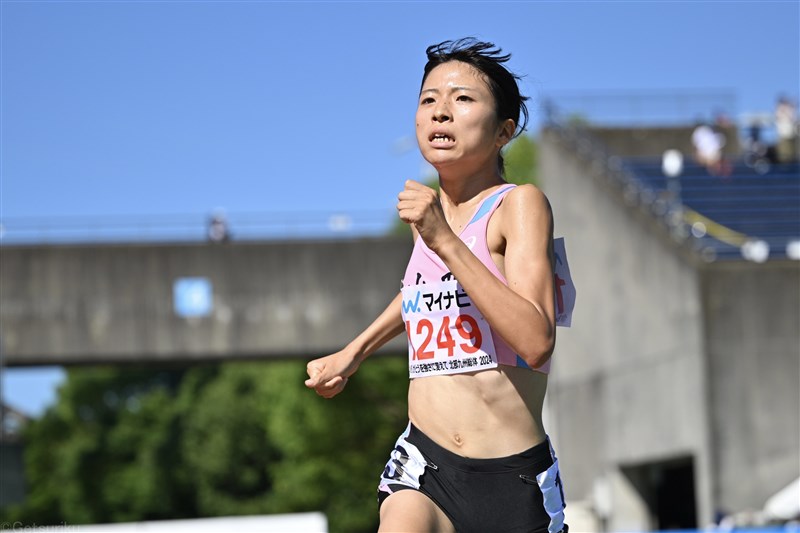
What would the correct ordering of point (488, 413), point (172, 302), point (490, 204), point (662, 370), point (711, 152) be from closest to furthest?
point (488, 413) < point (490, 204) < point (662, 370) < point (711, 152) < point (172, 302)

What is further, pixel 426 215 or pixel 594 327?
pixel 594 327

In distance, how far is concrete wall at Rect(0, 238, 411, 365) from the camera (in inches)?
1182

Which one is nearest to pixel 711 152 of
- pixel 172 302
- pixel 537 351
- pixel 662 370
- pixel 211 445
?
pixel 662 370

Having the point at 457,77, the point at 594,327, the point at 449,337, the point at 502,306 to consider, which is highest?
the point at 457,77

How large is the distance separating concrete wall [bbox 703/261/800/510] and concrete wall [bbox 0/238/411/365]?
30.5 feet

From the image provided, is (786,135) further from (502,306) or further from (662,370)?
(502,306)

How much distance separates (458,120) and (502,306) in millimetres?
802

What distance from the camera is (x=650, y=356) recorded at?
80.2 ft

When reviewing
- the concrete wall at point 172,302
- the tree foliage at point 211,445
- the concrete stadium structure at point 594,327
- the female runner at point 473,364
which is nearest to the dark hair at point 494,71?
the female runner at point 473,364

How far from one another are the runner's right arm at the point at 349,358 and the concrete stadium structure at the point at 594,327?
57.8ft

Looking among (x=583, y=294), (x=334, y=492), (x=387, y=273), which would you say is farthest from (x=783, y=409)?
(x=334, y=492)

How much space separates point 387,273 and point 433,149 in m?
26.1

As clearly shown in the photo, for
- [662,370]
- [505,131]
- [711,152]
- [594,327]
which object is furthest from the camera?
[711,152]

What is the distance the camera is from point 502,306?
4.37m
